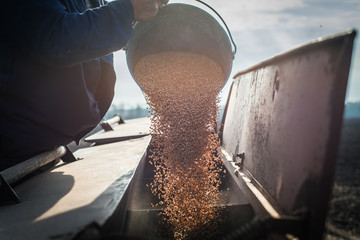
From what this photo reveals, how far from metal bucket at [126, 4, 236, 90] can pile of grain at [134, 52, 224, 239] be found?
0.08 m

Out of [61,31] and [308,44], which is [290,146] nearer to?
[308,44]

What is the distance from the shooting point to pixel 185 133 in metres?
1.62

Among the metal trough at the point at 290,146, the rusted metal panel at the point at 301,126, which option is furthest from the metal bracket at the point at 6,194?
the rusted metal panel at the point at 301,126

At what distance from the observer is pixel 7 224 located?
0.71 metres

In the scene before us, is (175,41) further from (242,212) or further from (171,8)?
(242,212)

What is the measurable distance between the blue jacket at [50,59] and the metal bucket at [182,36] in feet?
2.70

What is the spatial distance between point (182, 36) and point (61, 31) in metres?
1.46

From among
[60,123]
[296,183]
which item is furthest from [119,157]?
[296,183]

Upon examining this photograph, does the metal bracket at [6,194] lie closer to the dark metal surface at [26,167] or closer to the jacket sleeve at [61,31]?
the dark metal surface at [26,167]

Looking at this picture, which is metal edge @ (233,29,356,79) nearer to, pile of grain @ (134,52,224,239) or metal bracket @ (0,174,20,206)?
pile of grain @ (134,52,224,239)

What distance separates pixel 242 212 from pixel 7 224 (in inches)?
45.4

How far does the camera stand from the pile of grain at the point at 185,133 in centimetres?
144

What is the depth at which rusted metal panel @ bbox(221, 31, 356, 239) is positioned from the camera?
61cm

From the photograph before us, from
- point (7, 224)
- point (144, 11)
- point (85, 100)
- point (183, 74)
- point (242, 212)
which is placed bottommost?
point (242, 212)
